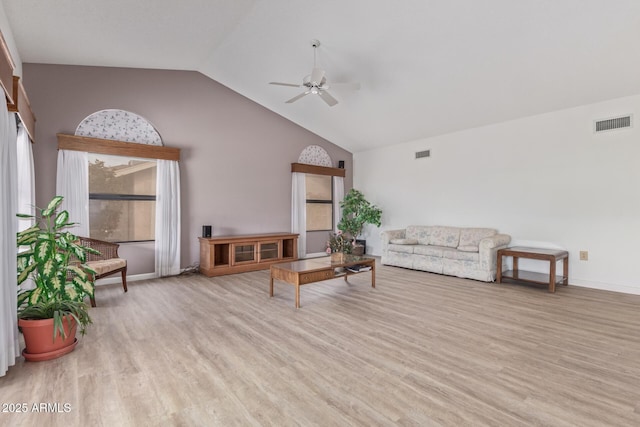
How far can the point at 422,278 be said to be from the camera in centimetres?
539

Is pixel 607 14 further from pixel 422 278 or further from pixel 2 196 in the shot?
pixel 2 196

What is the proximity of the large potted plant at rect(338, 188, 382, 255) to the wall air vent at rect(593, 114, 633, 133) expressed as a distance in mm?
4095

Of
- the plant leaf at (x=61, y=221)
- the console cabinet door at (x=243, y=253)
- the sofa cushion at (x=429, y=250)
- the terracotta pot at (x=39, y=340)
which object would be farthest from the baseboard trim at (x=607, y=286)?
the plant leaf at (x=61, y=221)

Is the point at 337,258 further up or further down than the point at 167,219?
further down

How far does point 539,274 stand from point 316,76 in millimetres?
4601

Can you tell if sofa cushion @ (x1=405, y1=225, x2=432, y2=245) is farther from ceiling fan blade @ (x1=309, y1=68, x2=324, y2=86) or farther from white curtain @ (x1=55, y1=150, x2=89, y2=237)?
white curtain @ (x1=55, y1=150, x2=89, y2=237)

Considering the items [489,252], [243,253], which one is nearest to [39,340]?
[243,253]

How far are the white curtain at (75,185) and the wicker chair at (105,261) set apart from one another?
1.06 feet

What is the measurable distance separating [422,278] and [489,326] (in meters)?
2.17

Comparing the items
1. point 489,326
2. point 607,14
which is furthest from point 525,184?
point 489,326

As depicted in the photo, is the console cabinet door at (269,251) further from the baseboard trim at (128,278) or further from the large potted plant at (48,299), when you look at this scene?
the large potted plant at (48,299)

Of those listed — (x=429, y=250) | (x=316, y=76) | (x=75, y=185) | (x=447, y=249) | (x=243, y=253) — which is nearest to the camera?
(x=316, y=76)

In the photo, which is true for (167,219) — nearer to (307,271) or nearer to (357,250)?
(307,271)

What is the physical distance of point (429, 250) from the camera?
581 cm
